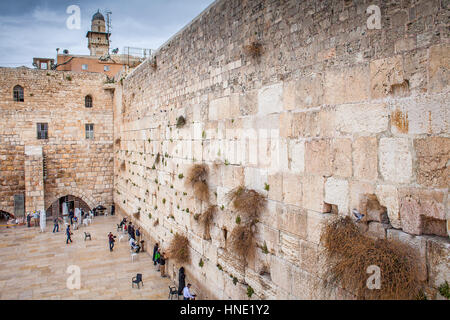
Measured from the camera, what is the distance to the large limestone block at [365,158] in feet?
11.6

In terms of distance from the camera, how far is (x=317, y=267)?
4156 millimetres

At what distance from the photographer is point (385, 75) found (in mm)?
3393

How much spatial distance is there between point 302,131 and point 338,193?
0.95m

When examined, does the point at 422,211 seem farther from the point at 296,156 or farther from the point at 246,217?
the point at 246,217

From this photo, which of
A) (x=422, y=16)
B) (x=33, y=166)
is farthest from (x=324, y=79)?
(x=33, y=166)

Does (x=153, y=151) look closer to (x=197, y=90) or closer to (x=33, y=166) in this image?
(x=197, y=90)

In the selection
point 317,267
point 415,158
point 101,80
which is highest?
point 101,80

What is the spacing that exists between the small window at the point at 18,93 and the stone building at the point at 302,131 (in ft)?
34.1

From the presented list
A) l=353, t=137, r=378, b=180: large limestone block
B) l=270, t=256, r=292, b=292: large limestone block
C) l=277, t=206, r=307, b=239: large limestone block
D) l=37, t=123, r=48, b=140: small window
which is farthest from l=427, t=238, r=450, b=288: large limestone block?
l=37, t=123, r=48, b=140: small window

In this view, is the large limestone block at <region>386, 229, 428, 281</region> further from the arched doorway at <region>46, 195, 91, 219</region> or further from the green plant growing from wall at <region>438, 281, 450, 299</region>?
the arched doorway at <region>46, 195, 91, 219</region>

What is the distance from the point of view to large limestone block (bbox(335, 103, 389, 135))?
136 inches

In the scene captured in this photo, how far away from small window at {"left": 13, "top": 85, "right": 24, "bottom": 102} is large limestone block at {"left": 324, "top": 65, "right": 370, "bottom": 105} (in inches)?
674

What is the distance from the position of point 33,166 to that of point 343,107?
16254mm

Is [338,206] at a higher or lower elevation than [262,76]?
lower
